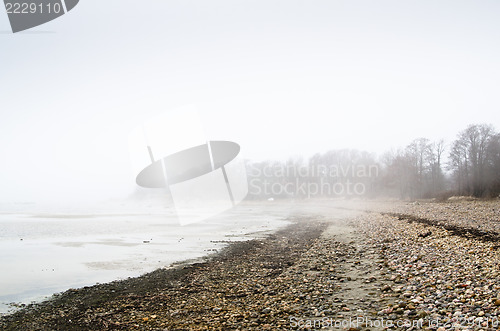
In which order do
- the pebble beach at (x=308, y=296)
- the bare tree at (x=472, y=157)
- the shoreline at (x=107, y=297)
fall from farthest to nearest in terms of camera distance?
the bare tree at (x=472, y=157)
the shoreline at (x=107, y=297)
the pebble beach at (x=308, y=296)

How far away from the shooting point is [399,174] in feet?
233

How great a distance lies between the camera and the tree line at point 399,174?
50.2m

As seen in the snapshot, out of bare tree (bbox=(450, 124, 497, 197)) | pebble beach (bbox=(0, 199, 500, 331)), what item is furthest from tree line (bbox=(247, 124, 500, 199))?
pebble beach (bbox=(0, 199, 500, 331))

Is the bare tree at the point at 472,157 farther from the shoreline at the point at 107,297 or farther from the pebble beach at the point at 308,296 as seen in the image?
the shoreline at the point at 107,297

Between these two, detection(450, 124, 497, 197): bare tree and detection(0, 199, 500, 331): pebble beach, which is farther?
detection(450, 124, 497, 197): bare tree

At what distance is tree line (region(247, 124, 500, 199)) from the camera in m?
50.2

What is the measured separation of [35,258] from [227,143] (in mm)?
13601

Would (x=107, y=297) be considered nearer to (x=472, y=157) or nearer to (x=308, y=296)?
(x=308, y=296)

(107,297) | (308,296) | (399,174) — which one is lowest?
(399,174)

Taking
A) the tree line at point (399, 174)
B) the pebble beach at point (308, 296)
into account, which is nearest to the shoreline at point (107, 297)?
the pebble beach at point (308, 296)

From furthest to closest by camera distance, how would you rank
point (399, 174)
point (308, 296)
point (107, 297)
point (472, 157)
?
point (399, 174), point (472, 157), point (107, 297), point (308, 296)

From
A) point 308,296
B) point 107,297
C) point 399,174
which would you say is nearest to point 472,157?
point 399,174

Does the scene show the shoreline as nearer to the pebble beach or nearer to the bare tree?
the pebble beach

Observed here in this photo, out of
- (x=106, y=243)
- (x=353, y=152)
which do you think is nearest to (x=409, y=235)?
(x=106, y=243)
